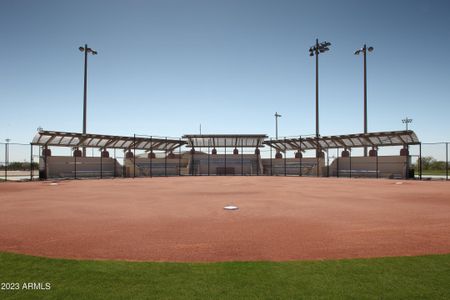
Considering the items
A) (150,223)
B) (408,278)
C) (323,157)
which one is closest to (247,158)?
(323,157)

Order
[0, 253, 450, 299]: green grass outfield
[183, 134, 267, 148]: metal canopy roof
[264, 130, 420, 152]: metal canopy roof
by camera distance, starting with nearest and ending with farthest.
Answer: [0, 253, 450, 299]: green grass outfield → [264, 130, 420, 152]: metal canopy roof → [183, 134, 267, 148]: metal canopy roof

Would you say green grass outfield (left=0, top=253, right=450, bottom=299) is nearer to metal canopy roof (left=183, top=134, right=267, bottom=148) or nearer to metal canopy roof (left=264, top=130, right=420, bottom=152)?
metal canopy roof (left=264, top=130, right=420, bottom=152)

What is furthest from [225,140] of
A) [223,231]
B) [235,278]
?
[235,278]

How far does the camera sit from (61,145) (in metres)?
39.8

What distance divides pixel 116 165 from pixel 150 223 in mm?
38487

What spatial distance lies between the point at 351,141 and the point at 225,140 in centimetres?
2072

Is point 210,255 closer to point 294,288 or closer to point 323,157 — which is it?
point 294,288

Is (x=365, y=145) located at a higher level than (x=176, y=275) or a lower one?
higher

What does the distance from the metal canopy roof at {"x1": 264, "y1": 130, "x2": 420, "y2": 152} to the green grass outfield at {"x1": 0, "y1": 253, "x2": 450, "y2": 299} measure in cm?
3502

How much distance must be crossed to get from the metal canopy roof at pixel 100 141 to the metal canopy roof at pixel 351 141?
18.4 metres

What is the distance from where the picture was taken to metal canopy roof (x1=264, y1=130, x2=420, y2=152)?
36.2 meters

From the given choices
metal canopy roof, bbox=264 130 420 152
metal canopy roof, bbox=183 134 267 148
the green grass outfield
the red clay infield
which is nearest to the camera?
the green grass outfield

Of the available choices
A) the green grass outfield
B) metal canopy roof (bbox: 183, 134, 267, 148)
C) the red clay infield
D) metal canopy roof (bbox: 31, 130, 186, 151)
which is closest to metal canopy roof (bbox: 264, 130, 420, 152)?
metal canopy roof (bbox: 183, 134, 267, 148)

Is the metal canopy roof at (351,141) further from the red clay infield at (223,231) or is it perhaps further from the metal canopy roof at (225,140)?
the red clay infield at (223,231)
